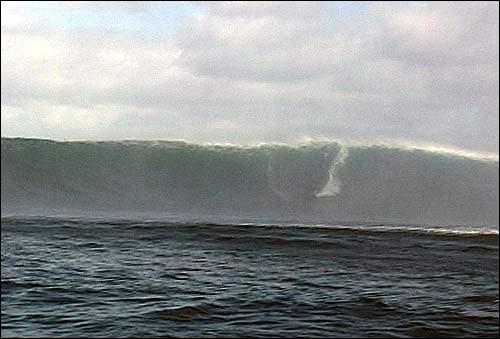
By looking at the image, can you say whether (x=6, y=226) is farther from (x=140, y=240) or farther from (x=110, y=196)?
(x=110, y=196)

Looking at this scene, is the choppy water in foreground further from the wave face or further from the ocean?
the wave face

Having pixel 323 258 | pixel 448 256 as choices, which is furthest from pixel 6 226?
pixel 448 256

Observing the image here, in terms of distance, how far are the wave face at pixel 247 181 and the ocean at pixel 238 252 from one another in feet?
0.33

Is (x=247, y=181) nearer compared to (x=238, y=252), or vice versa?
(x=238, y=252)

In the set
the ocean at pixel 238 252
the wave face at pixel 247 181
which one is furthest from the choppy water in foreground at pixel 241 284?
the wave face at pixel 247 181

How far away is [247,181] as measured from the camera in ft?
120

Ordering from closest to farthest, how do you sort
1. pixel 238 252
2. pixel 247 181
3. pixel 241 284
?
pixel 241 284 → pixel 238 252 → pixel 247 181

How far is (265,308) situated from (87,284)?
8.37ft

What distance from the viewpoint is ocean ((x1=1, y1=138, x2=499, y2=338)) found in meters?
8.05

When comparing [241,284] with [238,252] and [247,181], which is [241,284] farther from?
[247,181]

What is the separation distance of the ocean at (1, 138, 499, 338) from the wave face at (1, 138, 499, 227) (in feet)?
0.33

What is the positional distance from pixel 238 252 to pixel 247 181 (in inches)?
852

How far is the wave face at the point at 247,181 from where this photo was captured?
30688 millimetres

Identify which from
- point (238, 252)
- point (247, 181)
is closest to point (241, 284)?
point (238, 252)
